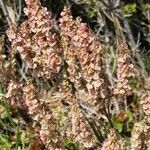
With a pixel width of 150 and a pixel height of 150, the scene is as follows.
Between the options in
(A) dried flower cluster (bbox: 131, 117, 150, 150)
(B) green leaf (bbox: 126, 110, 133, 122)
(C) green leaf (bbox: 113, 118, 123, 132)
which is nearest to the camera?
(A) dried flower cluster (bbox: 131, 117, 150, 150)

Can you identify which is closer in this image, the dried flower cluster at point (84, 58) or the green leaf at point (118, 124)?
the dried flower cluster at point (84, 58)

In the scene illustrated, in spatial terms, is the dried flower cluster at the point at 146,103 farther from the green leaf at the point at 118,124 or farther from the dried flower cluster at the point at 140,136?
the green leaf at the point at 118,124

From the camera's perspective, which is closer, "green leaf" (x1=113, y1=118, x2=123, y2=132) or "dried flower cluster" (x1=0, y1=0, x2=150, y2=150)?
"dried flower cluster" (x1=0, y1=0, x2=150, y2=150)

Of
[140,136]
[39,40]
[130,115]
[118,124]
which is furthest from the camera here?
[130,115]

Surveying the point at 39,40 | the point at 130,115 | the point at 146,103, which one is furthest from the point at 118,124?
the point at 39,40

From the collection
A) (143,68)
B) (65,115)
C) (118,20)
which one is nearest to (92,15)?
(118,20)

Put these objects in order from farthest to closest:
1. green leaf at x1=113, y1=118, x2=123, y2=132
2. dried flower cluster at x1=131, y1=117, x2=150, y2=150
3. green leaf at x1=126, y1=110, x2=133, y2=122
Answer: green leaf at x1=126, y1=110, x2=133, y2=122 → green leaf at x1=113, y1=118, x2=123, y2=132 → dried flower cluster at x1=131, y1=117, x2=150, y2=150

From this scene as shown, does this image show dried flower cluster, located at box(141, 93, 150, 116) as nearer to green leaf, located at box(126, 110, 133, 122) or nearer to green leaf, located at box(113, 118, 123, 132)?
green leaf, located at box(113, 118, 123, 132)

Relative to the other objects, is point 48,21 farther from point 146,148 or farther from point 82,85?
point 146,148

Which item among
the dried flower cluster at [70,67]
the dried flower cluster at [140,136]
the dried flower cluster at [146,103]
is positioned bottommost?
the dried flower cluster at [140,136]

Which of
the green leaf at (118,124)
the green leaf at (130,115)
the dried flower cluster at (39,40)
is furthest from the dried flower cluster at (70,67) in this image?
the green leaf at (130,115)

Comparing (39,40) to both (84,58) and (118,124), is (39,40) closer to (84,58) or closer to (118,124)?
(84,58)

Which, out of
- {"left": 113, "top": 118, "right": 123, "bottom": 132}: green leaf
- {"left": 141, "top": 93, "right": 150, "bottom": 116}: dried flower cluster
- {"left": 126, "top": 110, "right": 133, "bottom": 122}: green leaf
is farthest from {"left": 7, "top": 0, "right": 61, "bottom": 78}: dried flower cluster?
{"left": 126, "top": 110, "right": 133, "bottom": 122}: green leaf
